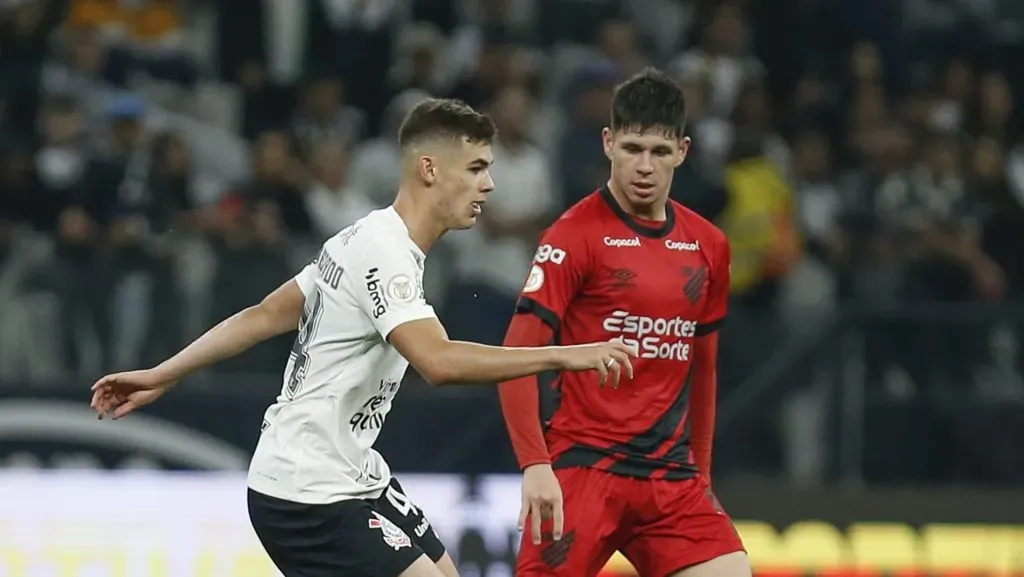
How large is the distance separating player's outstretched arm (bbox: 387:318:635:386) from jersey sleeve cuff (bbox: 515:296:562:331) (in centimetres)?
74

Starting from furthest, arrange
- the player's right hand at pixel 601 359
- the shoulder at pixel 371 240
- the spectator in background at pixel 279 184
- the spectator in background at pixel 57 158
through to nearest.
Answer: the spectator in background at pixel 57 158
the spectator in background at pixel 279 184
the shoulder at pixel 371 240
the player's right hand at pixel 601 359

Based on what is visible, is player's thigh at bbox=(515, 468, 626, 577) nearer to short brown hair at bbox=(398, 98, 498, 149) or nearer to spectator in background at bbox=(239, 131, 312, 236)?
short brown hair at bbox=(398, 98, 498, 149)

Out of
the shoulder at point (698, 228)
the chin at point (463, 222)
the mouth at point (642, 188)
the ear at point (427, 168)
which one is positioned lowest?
the shoulder at point (698, 228)

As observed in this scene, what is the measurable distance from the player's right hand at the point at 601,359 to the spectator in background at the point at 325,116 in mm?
7018

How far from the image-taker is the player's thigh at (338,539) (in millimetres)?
5707

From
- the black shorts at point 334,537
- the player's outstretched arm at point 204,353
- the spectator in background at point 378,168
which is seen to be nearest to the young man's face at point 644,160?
the player's outstretched arm at point 204,353

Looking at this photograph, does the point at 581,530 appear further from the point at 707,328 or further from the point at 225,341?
the point at 225,341

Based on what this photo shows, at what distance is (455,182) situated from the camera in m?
5.82

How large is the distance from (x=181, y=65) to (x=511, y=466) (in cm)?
428

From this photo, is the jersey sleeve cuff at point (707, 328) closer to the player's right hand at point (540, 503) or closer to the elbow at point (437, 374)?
the player's right hand at point (540, 503)

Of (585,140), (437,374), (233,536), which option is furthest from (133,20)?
(437,374)

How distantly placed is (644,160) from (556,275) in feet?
1.59

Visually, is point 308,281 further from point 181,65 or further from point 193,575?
point 181,65

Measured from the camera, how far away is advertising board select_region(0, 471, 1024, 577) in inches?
366
